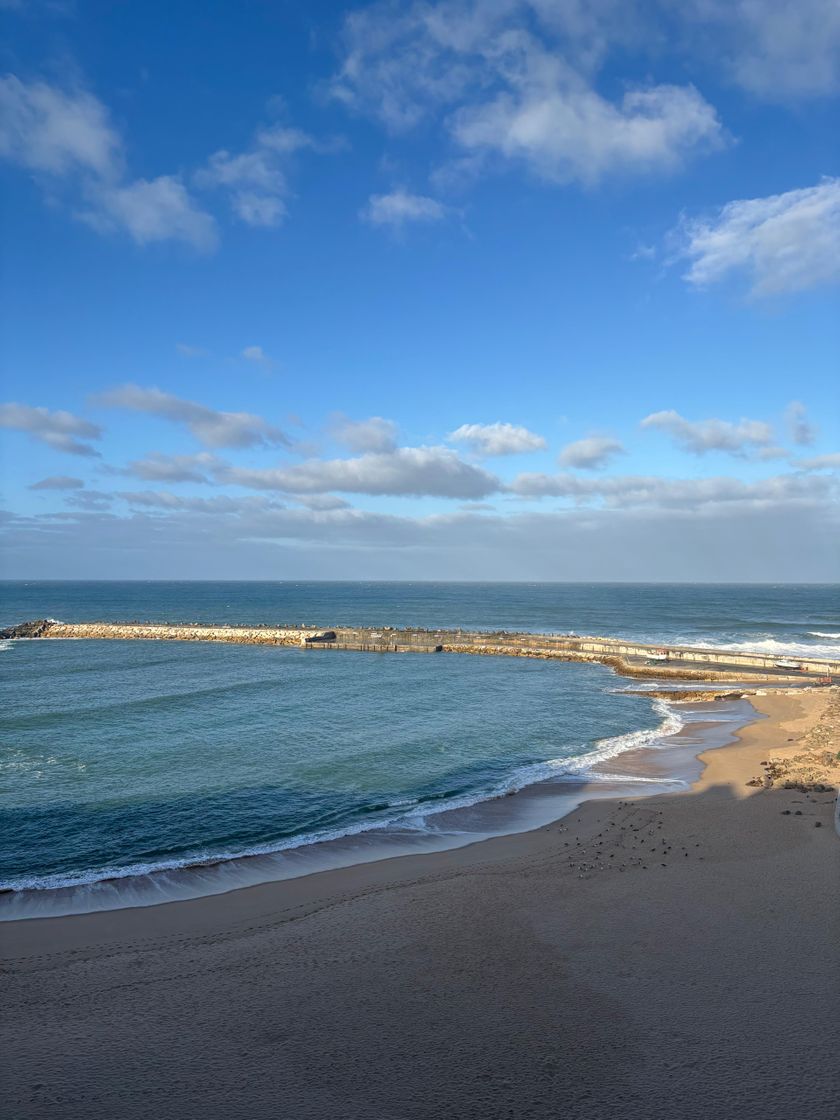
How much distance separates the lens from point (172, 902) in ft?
46.7

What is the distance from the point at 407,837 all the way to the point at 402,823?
44.9 inches

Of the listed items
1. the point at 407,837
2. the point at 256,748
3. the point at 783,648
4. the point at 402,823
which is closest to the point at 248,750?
the point at 256,748

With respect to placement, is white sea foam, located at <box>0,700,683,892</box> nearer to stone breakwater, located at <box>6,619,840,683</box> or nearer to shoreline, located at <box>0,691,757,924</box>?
shoreline, located at <box>0,691,757,924</box>

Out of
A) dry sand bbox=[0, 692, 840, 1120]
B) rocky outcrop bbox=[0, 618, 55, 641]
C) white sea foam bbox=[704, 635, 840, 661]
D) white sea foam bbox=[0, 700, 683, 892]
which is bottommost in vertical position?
white sea foam bbox=[0, 700, 683, 892]

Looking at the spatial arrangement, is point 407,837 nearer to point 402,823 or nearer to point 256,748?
point 402,823

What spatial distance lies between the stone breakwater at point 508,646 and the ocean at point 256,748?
201 inches

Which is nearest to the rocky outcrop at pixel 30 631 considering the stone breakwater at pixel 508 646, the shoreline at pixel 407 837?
the stone breakwater at pixel 508 646

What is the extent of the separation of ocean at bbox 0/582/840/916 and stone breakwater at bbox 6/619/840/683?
5096 mm

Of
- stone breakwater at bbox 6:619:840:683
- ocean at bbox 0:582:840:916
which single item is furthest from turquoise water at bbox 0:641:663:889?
stone breakwater at bbox 6:619:840:683

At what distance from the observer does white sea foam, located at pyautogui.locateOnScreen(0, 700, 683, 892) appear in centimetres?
1555

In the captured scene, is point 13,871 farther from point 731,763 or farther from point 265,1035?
point 731,763

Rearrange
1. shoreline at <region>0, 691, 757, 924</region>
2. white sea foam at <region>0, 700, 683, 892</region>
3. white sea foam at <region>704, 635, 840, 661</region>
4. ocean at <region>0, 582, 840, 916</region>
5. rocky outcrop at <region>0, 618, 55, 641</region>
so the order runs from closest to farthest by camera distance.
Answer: shoreline at <region>0, 691, 757, 924</region> < white sea foam at <region>0, 700, 683, 892</region> < ocean at <region>0, 582, 840, 916</region> < white sea foam at <region>704, 635, 840, 661</region> < rocky outcrop at <region>0, 618, 55, 641</region>

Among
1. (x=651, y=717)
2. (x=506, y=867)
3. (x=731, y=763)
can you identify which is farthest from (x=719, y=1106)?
(x=651, y=717)

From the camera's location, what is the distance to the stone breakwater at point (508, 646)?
52906mm
